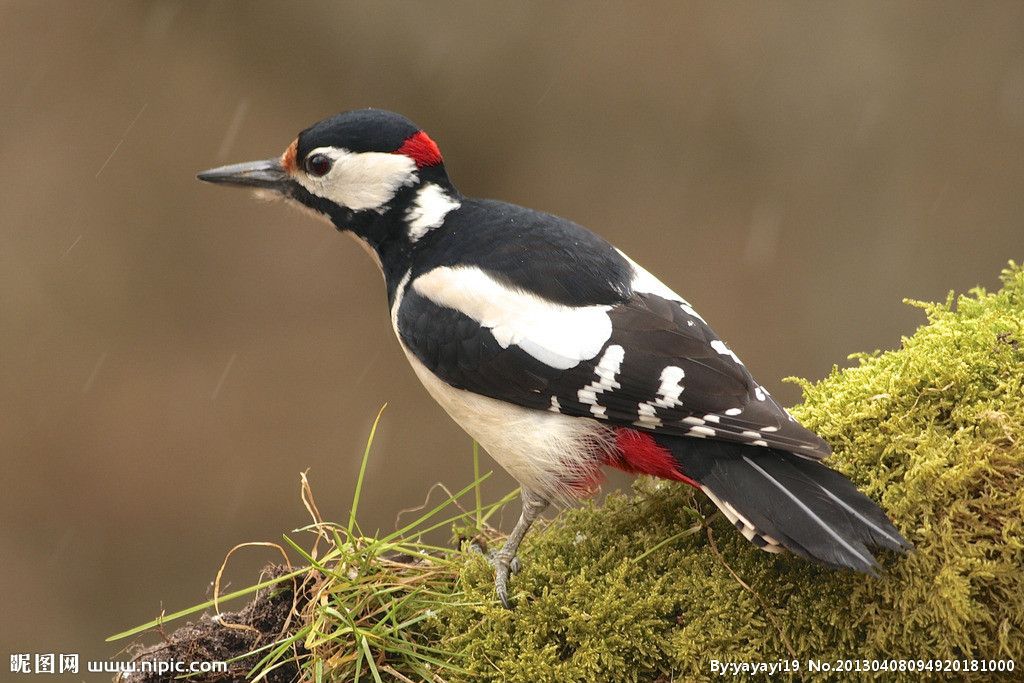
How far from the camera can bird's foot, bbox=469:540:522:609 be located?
2617mm

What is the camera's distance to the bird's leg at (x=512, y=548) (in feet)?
8.67

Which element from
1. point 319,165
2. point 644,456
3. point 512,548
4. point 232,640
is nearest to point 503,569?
point 512,548

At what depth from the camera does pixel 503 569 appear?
2686 mm

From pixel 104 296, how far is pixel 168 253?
502 millimetres

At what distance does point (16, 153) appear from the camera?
6.82 meters

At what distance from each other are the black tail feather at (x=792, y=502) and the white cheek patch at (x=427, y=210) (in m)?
1.16

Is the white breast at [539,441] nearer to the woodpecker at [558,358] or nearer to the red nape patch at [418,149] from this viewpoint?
the woodpecker at [558,358]

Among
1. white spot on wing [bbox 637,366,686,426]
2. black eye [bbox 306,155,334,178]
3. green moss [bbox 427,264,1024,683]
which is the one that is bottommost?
green moss [bbox 427,264,1024,683]

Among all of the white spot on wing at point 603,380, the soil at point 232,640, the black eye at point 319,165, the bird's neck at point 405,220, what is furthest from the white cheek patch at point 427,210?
the soil at point 232,640

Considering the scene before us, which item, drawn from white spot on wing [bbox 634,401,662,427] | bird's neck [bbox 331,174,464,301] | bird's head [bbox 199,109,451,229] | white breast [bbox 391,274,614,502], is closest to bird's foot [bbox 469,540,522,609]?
white breast [bbox 391,274,614,502]

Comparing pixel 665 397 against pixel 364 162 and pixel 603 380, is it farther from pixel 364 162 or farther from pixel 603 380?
pixel 364 162

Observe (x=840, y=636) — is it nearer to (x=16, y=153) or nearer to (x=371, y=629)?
(x=371, y=629)

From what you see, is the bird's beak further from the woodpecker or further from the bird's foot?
the bird's foot

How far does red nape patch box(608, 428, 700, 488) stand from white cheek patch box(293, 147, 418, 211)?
3.76ft
